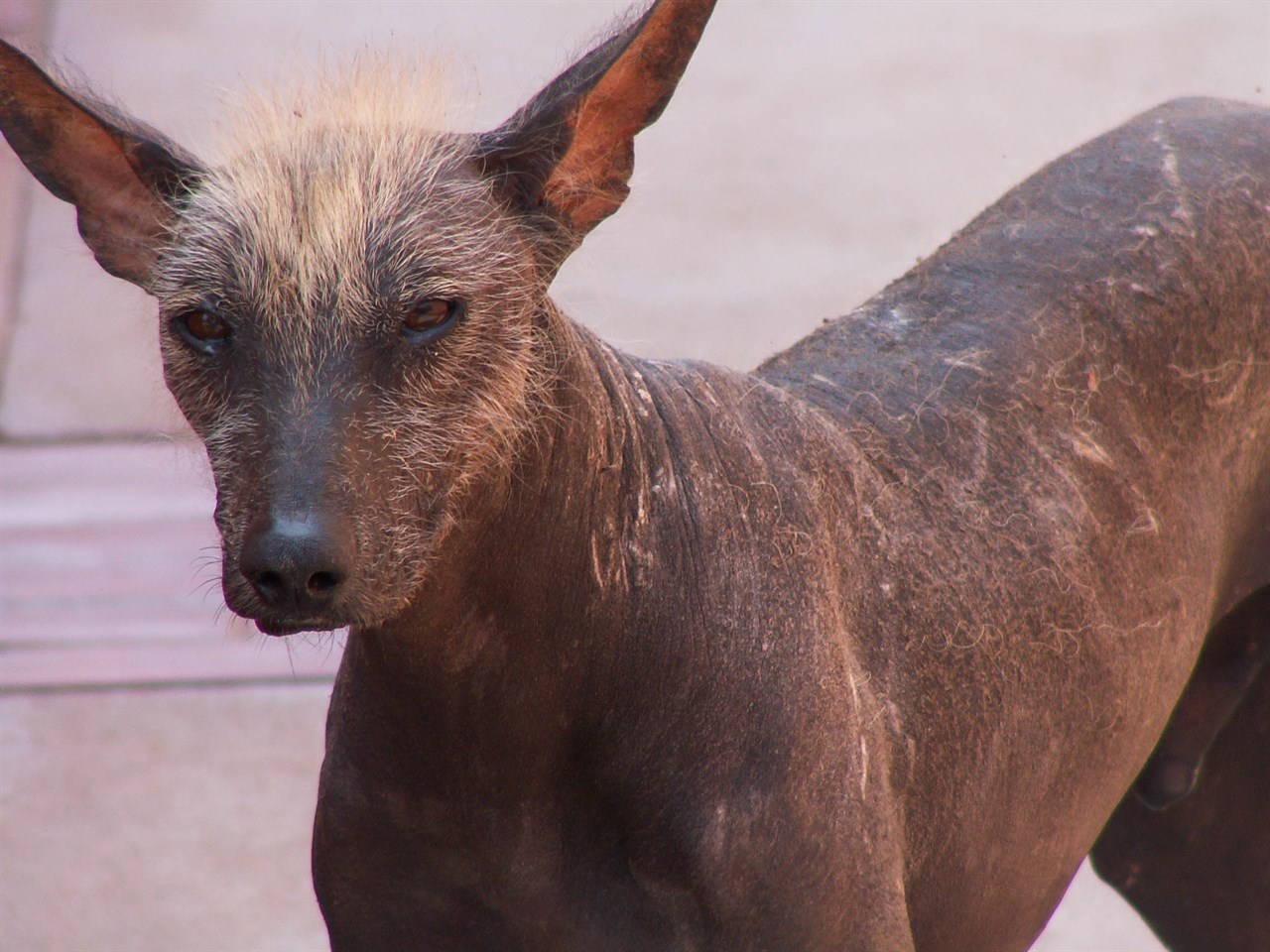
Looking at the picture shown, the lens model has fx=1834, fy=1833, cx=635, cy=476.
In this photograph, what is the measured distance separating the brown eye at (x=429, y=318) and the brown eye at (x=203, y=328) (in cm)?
18

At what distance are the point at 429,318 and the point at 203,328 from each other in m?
0.22

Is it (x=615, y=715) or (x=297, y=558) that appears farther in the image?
(x=615, y=715)

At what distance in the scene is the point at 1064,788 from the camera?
8.10ft

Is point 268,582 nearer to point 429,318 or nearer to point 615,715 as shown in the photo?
point 429,318

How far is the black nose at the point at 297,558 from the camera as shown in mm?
1660

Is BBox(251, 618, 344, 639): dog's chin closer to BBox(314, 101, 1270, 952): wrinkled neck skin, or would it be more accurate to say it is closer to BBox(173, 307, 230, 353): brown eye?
BBox(314, 101, 1270, 952): wrinkled neck skin

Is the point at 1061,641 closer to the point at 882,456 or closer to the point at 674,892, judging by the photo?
the point at 882,456

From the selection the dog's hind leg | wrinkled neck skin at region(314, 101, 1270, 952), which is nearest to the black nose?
wrinkled neck skin at region(314, 101, 1270, 952)

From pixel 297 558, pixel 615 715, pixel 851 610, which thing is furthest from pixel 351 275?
pixel 851 610

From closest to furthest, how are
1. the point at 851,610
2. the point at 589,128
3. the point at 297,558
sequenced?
the point at 297,558, the point at 589,128, the point at 851,610

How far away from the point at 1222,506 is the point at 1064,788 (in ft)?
1.73

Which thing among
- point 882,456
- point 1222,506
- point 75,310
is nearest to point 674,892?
point 882,456

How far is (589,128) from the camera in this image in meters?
1.93

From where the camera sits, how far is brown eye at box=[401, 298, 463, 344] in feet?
→ 5.93
